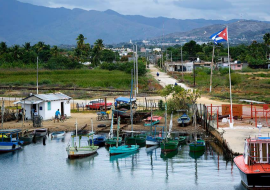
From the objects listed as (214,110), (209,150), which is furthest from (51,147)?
(214,110)

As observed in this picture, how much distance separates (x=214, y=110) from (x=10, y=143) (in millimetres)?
24818

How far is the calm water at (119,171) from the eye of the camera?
3291cm

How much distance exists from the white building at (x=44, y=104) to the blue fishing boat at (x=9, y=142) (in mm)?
9669

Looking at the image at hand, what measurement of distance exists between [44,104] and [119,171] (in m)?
20.8


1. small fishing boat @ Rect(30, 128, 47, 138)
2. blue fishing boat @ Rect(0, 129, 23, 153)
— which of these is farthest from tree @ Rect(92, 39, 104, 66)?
blue fishing boat @ Rect(0, 129, 23, 153)

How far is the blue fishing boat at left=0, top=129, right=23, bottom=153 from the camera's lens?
4242 centimetres

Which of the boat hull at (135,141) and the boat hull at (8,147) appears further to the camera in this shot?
the boat hull at (135,141)

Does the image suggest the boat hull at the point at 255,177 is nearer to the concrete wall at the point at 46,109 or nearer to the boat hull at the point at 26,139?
the boat hull at the point at 26,139

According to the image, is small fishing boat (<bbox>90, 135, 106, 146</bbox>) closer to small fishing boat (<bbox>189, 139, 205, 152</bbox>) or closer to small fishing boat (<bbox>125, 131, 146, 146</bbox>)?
small fishing boat (<bbox>125, 131, 146, 146</bbox>)

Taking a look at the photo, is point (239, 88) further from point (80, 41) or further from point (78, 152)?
point (80, 41)

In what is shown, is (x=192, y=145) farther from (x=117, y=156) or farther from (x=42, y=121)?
(x=42, y=121)

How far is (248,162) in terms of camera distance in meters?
29.1

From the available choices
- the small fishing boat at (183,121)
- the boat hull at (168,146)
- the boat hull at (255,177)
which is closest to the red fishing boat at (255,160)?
the boat hull at (255,177)

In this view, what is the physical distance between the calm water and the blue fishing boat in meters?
0.60
